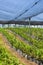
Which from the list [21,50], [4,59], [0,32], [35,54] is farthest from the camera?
[0,32]

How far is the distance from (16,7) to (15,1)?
2.61ft

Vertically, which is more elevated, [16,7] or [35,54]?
[16,7]

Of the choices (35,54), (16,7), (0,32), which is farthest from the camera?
(0,32)

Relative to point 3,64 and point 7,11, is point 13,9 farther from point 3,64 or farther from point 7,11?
point 3,64

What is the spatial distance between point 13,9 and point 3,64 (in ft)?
6.27

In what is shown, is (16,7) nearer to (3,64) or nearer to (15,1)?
(15,1)

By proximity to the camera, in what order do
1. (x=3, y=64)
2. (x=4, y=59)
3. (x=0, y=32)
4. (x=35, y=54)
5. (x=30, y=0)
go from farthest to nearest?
(x=0, y=32)
(x=35, y=54)
(x=4, y=59)
(x=3, y=64)
(x=30, y=0)

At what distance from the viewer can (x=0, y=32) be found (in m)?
19.0

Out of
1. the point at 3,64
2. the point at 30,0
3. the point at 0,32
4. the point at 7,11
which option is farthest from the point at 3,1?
the point at 0,32

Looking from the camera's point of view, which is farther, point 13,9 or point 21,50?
point 21,50

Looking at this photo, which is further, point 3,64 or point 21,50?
point 21,50

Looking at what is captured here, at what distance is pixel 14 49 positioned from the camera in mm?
12953

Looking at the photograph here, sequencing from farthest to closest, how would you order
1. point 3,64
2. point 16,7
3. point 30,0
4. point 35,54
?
point 35,54 → point 3,64 → point 16,7 → point 30,0

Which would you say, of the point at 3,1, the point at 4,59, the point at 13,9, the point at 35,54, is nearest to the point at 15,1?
the point at 3,1
